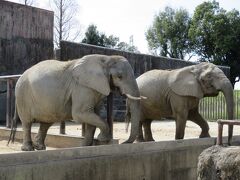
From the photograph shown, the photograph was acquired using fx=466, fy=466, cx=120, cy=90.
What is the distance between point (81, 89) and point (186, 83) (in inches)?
88.8

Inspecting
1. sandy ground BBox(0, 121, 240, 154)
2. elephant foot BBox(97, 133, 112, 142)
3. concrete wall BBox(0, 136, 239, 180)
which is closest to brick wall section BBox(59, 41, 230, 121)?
sandy ground BBox(0, 121, 240, 154)

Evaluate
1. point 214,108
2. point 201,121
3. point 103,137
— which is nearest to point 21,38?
point 214,108

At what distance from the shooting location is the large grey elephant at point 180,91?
8219 mm

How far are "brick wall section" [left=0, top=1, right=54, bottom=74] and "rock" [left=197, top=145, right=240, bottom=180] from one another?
1490 centimetres

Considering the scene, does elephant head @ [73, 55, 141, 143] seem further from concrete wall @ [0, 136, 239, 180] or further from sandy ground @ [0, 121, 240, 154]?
sandy ground @ [0, 121, 240, 154]

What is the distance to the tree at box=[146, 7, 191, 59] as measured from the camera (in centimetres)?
5391

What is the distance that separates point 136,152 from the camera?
21.7 feet

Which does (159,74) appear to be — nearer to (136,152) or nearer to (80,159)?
(136,152)

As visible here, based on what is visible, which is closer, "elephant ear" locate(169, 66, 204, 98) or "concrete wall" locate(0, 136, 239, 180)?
"concrete wall" locate(0, 136, 239, 180)

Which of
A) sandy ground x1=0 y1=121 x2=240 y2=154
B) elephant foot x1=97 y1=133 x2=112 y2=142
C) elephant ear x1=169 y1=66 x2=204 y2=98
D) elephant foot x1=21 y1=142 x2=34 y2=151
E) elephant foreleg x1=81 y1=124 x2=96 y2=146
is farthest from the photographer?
sandy ground x1=0 y1=121 x2=240 y2=154

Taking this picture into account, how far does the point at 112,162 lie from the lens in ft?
20.6

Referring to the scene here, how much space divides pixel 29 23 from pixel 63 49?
3020mm

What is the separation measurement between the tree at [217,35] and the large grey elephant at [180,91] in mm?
38510

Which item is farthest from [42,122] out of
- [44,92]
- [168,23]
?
[168,23]
